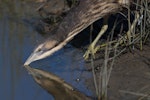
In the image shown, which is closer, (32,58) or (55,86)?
(55,86)

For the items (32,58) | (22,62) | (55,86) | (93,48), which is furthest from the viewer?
(93,48)

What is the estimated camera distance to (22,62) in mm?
5250

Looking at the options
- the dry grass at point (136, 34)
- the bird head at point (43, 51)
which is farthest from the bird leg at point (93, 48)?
the bird head at point (43, 51)

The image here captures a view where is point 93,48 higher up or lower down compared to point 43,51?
lower down

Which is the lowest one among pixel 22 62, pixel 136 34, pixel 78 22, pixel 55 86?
pixel 136 34

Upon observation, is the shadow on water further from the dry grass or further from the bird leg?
the dry grass

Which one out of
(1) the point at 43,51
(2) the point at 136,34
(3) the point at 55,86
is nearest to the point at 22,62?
(1) the point at 43,51

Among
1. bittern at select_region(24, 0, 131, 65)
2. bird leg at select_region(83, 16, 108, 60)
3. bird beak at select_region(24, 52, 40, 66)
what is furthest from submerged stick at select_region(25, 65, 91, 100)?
bird leg at select_region(83, 16, 108, 60)

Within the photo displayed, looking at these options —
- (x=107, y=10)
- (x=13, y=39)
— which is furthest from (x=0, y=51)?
(x=107, y=10)

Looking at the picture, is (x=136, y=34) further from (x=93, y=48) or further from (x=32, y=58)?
(x=32, y=58)

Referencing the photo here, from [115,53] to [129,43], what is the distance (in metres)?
0.35

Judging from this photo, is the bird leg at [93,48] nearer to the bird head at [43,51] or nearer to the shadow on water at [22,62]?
the shadow on water at [22,62]

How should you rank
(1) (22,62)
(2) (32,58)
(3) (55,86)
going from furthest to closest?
(1) (22,62) < (2) (32,58) < (3) (55,86)

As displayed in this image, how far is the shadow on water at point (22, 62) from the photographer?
4.69 meters
